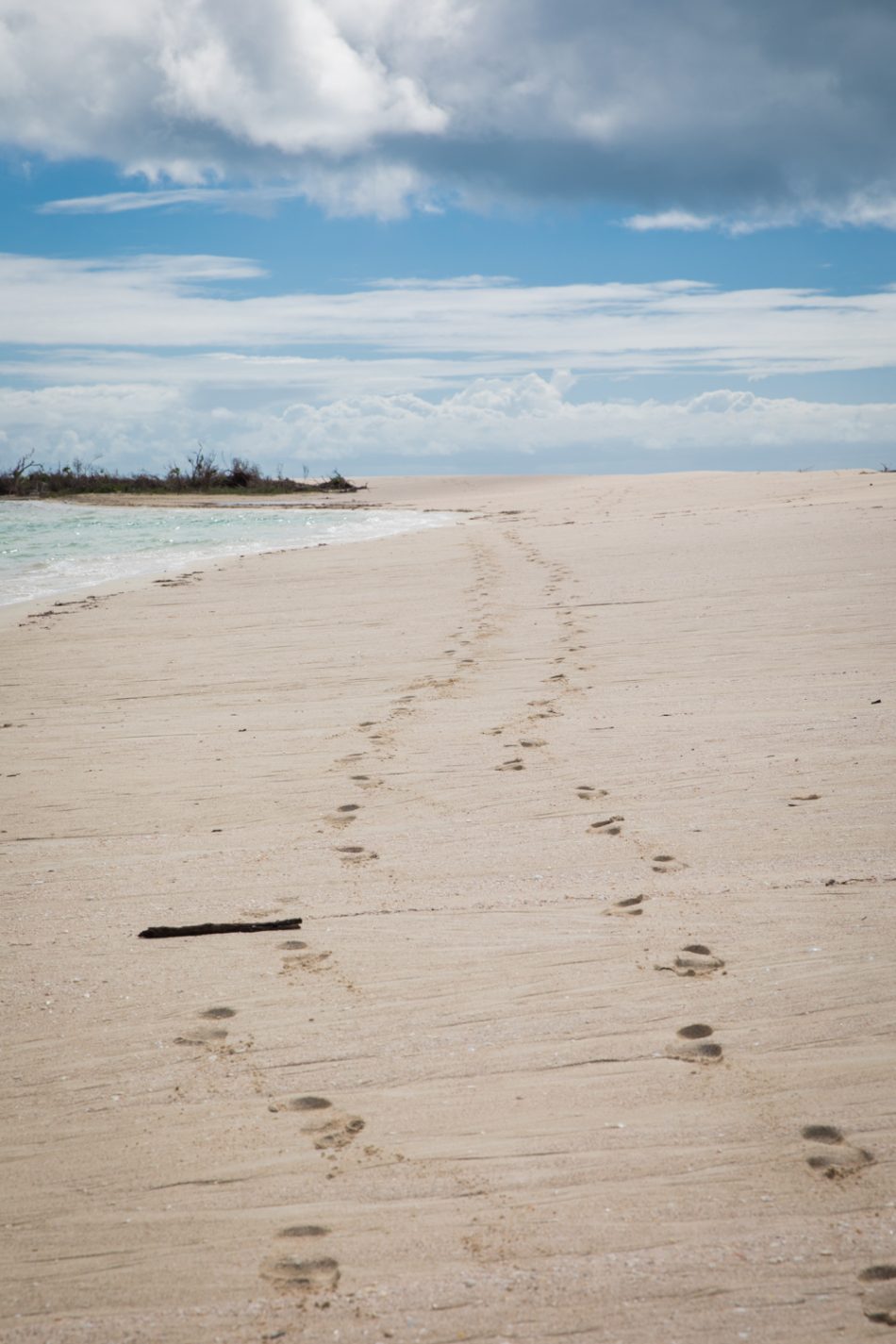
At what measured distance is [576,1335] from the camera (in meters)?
1.80

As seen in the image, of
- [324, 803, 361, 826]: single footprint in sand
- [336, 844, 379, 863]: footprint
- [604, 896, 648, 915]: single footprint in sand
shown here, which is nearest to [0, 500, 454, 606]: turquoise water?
[324, 803, 361, 826]: single footprint in sand

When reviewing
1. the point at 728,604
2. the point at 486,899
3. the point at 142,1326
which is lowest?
the point at 142,1326

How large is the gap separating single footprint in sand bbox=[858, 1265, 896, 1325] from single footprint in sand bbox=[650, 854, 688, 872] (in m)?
1.72

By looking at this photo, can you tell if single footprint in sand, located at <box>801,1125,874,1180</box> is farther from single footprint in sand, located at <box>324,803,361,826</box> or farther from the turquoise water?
the turquoise water

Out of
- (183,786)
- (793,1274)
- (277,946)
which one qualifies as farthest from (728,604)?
(793,1274)

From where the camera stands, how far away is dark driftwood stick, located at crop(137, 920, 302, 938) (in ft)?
10.6

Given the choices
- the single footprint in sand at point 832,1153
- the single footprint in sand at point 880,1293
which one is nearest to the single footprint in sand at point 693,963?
the single footprint in sand at point 832,1153

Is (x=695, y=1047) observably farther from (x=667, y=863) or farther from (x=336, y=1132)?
(x=667, y=863)

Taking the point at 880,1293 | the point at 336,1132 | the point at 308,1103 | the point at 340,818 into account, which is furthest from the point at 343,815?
the point at 880,1293

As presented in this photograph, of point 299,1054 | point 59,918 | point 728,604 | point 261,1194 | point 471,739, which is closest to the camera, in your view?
point 261,1194

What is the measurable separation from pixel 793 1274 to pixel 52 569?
47.8ft

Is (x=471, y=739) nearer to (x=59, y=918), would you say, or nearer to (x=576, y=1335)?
(x=59, y=918)

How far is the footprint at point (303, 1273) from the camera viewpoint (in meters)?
1.92

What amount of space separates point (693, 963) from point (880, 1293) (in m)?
1.14
